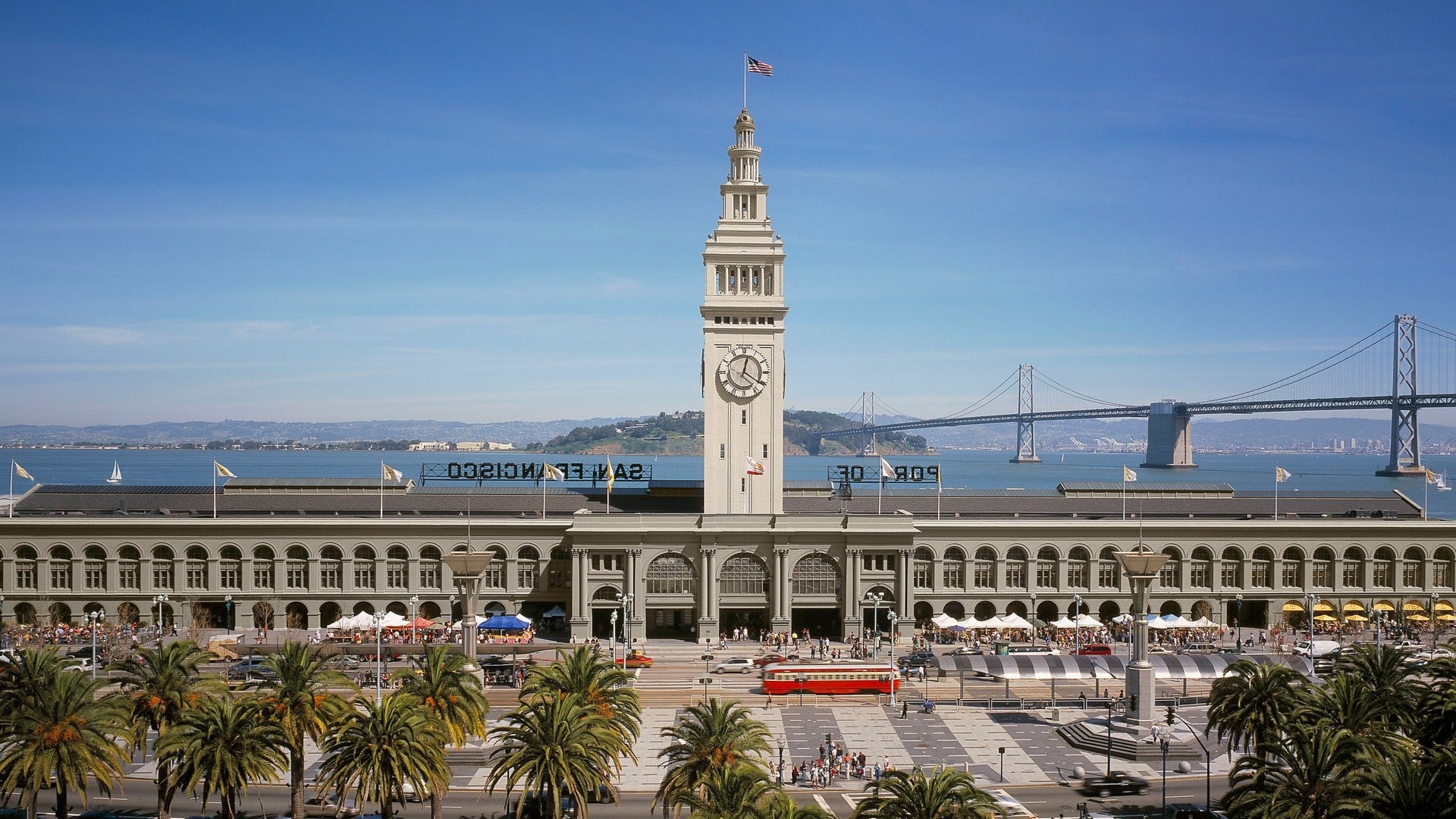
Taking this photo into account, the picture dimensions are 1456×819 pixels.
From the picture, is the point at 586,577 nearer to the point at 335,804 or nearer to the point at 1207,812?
the point at 335,804

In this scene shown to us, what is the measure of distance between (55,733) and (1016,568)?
2754 inches

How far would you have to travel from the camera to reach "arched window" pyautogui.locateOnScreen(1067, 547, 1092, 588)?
95812mm

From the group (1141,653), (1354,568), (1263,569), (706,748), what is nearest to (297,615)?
(706,748)

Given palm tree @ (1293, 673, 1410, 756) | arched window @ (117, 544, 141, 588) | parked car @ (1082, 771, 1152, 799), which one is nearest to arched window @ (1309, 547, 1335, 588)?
parked car @ (1082, 771, 1152, 799)

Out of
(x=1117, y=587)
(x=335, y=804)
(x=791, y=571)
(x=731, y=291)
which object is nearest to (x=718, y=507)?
(x=791, y=571)

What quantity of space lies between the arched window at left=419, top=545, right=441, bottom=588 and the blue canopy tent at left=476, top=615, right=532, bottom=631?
934cm

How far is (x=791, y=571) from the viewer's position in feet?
294

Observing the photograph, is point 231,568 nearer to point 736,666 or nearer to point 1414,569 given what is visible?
point 736,666

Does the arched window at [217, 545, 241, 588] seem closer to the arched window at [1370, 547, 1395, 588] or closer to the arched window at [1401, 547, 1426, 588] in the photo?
the arched window at [1370, 547, 1395, 588]

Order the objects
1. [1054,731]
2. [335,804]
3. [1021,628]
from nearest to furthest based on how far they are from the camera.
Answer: [335,804] < [1054,731] < [1021,628]

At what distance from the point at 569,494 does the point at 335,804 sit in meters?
48.6

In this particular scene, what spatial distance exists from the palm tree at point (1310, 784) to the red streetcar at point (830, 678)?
33.2 m

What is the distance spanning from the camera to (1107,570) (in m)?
96.0

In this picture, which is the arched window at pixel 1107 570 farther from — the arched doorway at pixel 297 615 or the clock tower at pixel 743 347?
the arched doorway at pixel 297 615
